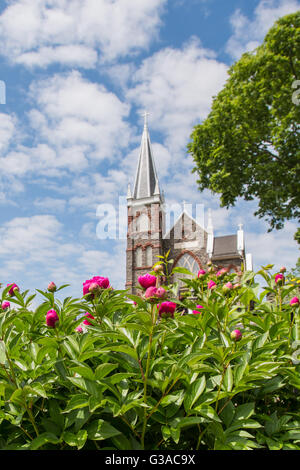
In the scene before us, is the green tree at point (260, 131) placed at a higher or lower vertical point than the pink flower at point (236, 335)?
higher

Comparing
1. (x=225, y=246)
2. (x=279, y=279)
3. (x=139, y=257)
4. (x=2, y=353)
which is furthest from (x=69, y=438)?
(x=139, y=257)

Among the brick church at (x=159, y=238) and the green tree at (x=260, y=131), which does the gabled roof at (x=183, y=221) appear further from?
the green tree at (x=260, y=131)

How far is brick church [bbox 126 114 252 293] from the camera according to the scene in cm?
3128

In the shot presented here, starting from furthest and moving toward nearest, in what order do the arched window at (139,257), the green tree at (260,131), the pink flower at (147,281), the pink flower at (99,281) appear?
1. the arched window at (139,257)
2. the green tree at (260,131)
3. the pink flower at (99,281)
4. the pink flower at (147,281)

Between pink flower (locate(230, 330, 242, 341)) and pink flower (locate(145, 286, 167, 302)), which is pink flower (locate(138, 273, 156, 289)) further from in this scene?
pink flower (locate(230, 330, 242, 341))

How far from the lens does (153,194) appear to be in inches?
1419

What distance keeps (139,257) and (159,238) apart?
2691 mm

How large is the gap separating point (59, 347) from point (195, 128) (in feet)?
51.2

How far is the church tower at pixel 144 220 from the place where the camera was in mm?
33781

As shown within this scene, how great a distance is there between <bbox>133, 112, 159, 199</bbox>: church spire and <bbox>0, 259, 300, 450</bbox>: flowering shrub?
34282 millimetres

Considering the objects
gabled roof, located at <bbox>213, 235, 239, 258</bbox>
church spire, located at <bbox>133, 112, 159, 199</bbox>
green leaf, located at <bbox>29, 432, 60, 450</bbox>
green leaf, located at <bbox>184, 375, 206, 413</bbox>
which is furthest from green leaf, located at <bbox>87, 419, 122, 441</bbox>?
church spire, located at <bbox>133, 112, 159, 199</bbox>

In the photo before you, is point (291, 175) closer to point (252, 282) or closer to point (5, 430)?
point (252, 282)

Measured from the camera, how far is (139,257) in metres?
34.2

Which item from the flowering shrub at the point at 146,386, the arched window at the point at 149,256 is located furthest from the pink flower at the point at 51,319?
the arched window at the point at 149,256
